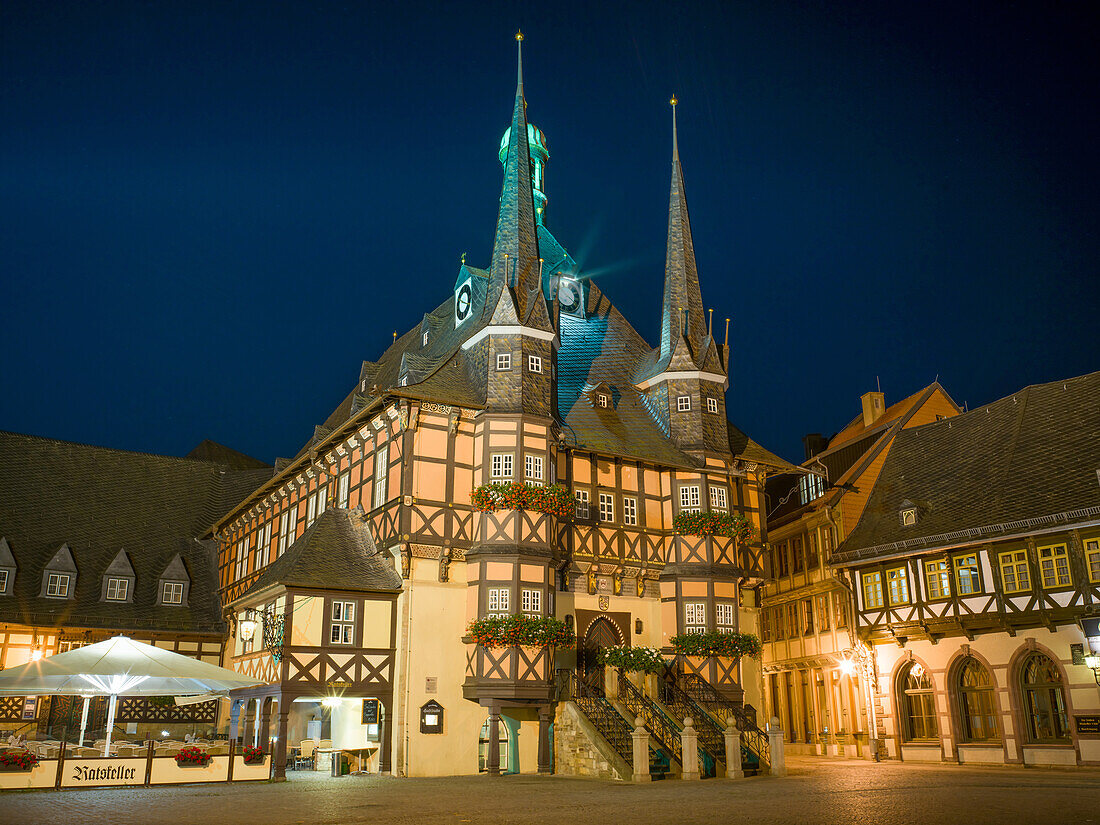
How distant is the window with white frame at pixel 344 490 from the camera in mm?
31625

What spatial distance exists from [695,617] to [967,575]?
8.60 metres

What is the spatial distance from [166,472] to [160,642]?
11.0 meters

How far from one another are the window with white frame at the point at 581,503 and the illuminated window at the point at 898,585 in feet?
35.6

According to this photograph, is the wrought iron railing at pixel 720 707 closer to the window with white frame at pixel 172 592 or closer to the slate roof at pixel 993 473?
the slate roof at pixel 993 473

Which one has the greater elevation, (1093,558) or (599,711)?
(1093,558)

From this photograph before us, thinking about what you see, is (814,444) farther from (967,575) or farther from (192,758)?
(192,758)

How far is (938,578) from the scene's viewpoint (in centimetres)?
3069

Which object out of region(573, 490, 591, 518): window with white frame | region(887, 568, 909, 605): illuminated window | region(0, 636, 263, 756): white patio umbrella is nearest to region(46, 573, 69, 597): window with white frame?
region(0, 636, 263, 756): white patio umbrella

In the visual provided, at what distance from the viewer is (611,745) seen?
965 inches

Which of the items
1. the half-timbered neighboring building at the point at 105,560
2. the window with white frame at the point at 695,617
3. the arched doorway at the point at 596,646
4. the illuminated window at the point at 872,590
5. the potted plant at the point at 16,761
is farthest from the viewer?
the half-timbered neighboring building at the point at 105,560

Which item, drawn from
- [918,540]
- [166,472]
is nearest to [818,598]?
[918,540]

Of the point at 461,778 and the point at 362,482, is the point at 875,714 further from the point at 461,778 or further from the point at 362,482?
the point at 362,482

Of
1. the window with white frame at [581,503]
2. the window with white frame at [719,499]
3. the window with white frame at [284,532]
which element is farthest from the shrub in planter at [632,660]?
the window with white frame at [284,532]

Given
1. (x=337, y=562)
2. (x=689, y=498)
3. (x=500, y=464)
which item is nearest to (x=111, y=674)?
(x=337, y=562)
